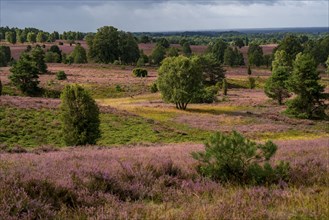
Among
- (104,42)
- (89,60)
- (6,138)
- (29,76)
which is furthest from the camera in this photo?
(89,60)

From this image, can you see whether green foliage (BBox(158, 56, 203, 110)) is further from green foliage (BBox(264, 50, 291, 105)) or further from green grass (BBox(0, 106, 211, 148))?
green grass (BBox(0, 106, 211, 148))

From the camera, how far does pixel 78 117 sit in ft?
86.5

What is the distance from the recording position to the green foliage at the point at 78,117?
2623cm

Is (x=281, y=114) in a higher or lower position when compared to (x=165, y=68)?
lower

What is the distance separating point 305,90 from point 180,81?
1761 centimetres

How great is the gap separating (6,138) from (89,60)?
114814 mm

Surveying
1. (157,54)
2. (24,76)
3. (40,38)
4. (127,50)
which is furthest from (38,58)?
(40,38)

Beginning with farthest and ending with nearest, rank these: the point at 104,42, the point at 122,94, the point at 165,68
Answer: the point at 104,42, the point at 122,94, the point at 165,68

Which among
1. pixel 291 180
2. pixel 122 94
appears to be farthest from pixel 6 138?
pixel 122 94

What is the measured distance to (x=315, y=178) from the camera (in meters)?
7.84

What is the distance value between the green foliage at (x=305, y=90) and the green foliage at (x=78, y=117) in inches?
1336

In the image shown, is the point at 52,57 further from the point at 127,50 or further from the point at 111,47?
the point at 127,50

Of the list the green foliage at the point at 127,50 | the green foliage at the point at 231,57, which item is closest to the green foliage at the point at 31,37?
the green foliage at the point at 127,50

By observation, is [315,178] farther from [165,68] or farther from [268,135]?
[165,68]
